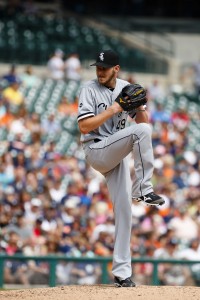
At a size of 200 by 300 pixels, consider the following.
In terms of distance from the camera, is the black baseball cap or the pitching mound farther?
the black baseball cap

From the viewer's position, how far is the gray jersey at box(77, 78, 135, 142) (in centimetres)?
816

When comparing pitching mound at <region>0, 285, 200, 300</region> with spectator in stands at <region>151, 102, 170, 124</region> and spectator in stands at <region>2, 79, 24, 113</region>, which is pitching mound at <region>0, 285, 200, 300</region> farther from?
spectator in stands at <region>151, 102, 170, 124</region>

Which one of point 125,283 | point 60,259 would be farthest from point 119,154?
point 60,259

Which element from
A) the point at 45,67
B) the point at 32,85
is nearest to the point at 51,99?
the point at 32,85

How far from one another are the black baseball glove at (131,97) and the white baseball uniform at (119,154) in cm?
18

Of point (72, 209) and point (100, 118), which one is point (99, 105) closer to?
point (100, 118)

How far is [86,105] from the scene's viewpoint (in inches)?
320

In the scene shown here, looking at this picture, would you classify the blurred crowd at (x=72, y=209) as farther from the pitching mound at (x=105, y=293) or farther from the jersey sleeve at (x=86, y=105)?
the jersey sleeve at (x=86, y=105)

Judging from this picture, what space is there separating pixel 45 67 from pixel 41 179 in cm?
614

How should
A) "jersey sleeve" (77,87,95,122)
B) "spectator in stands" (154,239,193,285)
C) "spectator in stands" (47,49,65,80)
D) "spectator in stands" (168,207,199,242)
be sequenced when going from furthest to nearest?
1. "spectator in stands" (47,49,65,80)
2. "spectator in stands" (168,207,199,242)
3. "spectator in stands" (154,239,193,285)
4. "jersey sleeve" (77,87,95,122)

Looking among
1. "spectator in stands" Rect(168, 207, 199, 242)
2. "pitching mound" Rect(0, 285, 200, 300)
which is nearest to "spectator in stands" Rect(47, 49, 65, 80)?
"spectator in stands" Rect(168, 207, 199, 242)

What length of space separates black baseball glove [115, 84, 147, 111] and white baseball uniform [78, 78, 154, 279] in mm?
180

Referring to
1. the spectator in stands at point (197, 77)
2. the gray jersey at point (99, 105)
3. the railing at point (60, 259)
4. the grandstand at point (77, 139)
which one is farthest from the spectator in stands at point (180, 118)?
the gray jersey at point (99, 105)

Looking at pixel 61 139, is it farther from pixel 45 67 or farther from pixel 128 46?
pixel 128 46
